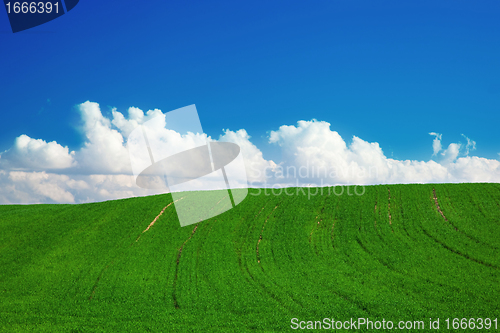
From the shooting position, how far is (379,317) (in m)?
16.3

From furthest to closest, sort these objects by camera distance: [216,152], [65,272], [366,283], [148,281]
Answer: [65,272] < [148,281] < [366,283] < [216,152]

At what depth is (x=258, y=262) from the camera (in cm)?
2770

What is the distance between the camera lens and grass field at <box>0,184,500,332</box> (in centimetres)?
1773

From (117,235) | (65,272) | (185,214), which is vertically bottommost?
(65,272)

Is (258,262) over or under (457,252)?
under

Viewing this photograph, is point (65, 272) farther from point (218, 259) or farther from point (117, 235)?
point (218, 259)

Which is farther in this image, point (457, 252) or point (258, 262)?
point (258, 262)

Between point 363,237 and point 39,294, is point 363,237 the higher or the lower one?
the higher one

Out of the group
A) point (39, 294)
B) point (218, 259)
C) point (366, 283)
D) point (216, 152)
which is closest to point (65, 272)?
point (39, 294)

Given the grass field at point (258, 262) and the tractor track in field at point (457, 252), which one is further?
the tractor track in field at point (457, 252)

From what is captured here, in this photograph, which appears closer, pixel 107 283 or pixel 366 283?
pixel 366 283

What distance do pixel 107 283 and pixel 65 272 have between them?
582 cm

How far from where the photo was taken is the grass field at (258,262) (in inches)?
698

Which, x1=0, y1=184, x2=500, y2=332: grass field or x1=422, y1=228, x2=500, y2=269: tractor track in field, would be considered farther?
x1=422, y1=228, x2=500, y2=269: tractor track in field
